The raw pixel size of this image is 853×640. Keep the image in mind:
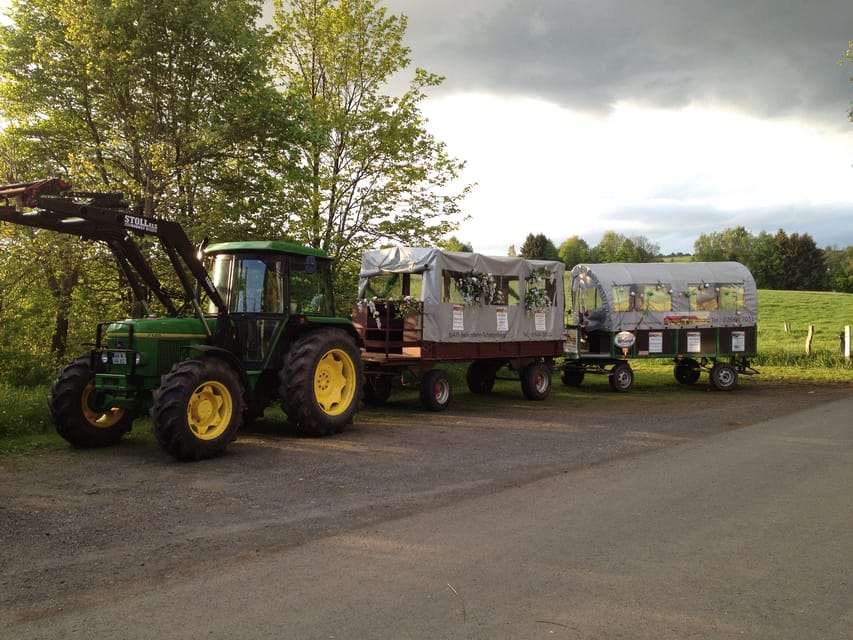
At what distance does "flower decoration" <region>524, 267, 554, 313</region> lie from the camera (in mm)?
15172

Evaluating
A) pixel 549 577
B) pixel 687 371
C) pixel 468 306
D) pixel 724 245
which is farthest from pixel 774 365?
pixel 724 245

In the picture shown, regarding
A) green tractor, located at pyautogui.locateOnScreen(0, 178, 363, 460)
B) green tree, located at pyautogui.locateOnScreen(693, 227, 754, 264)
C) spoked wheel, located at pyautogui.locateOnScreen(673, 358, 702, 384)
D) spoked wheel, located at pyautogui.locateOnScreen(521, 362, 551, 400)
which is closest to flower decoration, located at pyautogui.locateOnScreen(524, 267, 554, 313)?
spoked wheel, located at pyautogui.locateOnScreen(521, 362, 551, 400)

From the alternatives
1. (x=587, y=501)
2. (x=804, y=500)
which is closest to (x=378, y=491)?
(x=587, y=501)

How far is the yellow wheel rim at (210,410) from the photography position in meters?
8.23

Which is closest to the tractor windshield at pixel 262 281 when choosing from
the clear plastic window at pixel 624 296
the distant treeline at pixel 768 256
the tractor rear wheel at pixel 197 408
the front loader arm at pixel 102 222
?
the front loader arm at pixel 102 222

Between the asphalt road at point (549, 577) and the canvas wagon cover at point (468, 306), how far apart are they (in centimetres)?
676

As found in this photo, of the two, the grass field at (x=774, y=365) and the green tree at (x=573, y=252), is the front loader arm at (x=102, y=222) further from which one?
the green tree at (x=573, y=252)

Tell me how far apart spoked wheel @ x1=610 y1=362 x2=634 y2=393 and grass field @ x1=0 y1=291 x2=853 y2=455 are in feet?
2.55

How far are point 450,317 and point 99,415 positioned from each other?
6765 millimetres

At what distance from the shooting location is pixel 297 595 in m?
4.13

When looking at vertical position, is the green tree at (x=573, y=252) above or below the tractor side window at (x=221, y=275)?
above

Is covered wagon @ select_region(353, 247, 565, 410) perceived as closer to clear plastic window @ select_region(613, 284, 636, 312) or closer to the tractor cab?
clear plastic window @ select_region(613, 284, 636, 312)

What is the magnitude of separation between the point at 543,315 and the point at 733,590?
11398 millimetres

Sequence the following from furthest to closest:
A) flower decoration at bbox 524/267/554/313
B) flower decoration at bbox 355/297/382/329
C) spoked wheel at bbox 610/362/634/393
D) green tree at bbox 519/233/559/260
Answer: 1. green tree at bbox 519/233/559/260
2. spoked wheel at bbox 610/362/634/393
3. flower decoration at bbox 524/267/554/313
4. flower decoration at bbox 355/297/382/329
